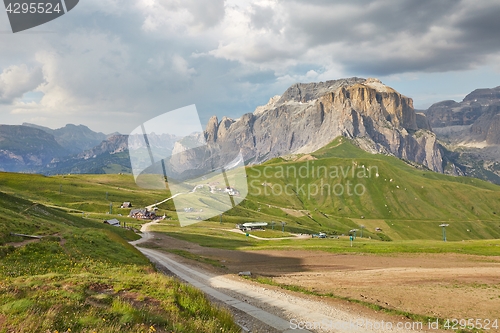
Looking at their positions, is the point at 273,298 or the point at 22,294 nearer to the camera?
the point at 22,294

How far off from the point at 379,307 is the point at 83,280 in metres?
21.5

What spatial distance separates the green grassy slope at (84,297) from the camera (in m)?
12.4

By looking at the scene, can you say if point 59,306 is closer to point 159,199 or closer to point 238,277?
point 238,277

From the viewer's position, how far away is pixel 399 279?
3750 cm

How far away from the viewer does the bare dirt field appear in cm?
2567

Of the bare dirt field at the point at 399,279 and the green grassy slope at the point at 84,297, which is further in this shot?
the bare dirt field at the point at 399,279

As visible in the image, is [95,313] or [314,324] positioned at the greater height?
[95,313]

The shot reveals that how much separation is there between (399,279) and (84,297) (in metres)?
34.2

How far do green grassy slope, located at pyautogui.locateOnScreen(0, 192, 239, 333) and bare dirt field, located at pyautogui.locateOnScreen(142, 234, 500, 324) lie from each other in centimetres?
1371

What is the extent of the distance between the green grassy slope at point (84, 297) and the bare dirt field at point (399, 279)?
540 inches

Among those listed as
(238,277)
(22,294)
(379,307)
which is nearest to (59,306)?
(22,294)

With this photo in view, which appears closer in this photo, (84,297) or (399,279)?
(84,297)

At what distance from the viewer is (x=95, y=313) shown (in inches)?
547

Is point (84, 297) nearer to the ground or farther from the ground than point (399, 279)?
farther from the ground
